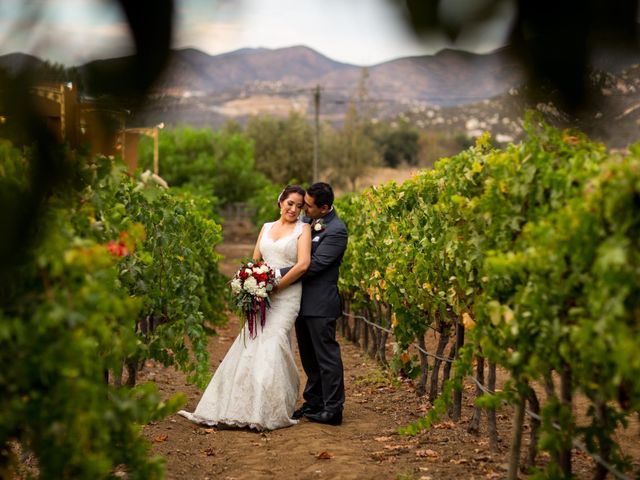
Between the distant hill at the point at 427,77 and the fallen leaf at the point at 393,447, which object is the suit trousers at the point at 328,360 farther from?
the distant hill at the point at 427,77

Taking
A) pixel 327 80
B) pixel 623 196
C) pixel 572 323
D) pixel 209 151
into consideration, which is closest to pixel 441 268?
pixel 572 323

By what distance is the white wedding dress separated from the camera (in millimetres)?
8336

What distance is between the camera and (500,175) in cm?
548

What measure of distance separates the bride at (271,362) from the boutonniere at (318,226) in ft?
0.34

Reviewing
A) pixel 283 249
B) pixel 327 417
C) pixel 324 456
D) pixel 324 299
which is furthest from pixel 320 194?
pixel 324 456

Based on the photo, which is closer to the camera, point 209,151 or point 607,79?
point 607,79

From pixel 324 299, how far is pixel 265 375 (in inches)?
34.7

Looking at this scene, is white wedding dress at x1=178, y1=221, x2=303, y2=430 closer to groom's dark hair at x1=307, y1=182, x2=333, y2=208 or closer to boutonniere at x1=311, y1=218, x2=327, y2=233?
boutonniere at x1=311, y1=218, x2=327, y2=233

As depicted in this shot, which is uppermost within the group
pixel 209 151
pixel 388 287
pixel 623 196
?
pixel 209 151

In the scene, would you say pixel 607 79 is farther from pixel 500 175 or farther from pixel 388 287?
pixel 388 287

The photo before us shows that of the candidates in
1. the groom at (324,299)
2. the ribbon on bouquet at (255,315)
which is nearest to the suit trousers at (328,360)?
the groom at (324,299)

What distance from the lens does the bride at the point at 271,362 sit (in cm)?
834

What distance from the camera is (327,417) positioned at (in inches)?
337

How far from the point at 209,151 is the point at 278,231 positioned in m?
49.7
